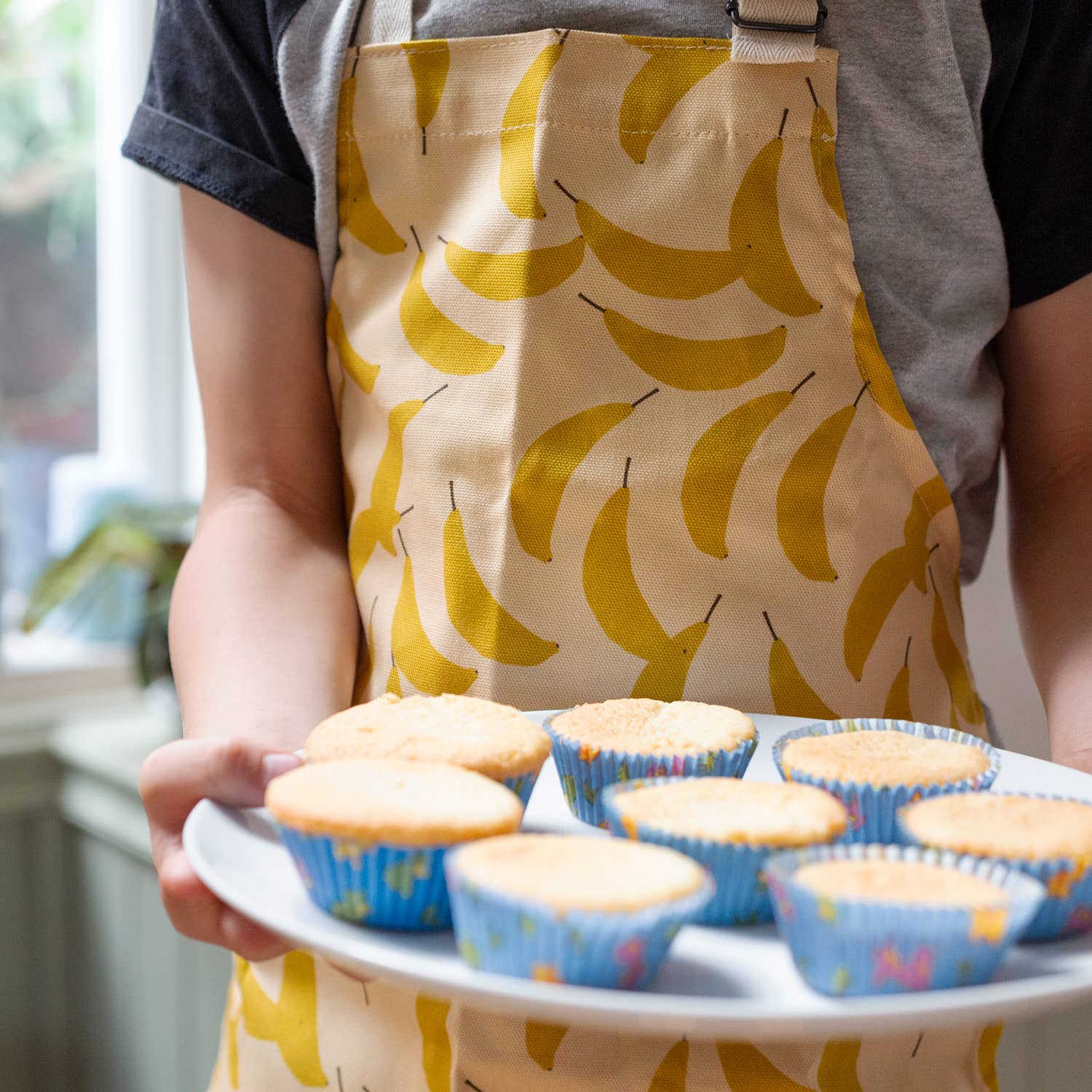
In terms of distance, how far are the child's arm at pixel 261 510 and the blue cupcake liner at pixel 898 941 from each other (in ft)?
1.27

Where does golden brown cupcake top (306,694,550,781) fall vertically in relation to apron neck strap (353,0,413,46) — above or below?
below

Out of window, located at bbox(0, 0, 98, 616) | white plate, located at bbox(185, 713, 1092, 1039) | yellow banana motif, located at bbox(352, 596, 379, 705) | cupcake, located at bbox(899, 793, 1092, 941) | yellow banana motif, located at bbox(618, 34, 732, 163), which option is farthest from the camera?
window, located at bbox(0, 0, 98, 616)

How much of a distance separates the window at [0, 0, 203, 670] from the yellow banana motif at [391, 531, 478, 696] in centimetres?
142

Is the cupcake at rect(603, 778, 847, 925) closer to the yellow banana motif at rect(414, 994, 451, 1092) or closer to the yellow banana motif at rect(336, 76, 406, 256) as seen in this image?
the yellow banana motif at rect(414, 994, 451, 1092)

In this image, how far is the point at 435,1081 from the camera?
28.8 inches

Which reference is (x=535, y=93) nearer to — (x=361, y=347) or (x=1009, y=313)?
(x=361, y=347)

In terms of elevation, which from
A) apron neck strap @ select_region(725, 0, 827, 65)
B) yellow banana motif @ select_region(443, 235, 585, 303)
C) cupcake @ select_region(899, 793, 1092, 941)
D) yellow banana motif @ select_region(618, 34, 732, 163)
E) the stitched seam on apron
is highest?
apron neck strap @ select_region(725, 0, 827, 65)

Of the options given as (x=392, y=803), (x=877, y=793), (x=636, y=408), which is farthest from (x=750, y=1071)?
(x=636, y=408)

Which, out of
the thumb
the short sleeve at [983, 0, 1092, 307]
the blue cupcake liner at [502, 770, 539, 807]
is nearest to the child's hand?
the thumb

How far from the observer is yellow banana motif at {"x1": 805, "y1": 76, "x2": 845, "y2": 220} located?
75 cm

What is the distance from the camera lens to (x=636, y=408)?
29.8 inches

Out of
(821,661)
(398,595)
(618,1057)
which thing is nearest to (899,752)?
(821,661)

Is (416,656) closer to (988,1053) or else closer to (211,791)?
(211,791)

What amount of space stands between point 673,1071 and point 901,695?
0.95ft
